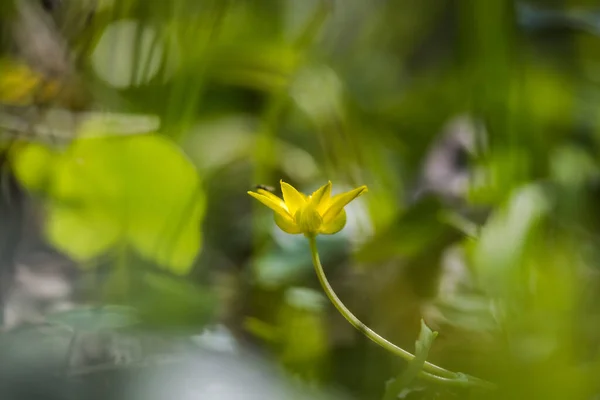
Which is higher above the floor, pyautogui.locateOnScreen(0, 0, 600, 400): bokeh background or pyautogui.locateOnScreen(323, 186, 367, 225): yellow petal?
pyautogui.locateOnScreen(323, 186, 367, 225): yellow petal

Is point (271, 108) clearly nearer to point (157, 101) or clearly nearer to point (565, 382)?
point (157, 101)

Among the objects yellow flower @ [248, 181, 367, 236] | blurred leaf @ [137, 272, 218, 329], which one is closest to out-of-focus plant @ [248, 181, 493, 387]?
yellow flower @ [248, 181, 367, 236]

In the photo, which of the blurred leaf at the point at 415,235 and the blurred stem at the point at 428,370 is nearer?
the blurred stem at the point at 428,370

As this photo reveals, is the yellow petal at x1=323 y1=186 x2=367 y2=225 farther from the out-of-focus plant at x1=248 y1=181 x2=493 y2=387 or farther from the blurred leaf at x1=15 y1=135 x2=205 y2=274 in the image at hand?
the blurred leaf at x1=15 y1=135 x2=205 y2=274

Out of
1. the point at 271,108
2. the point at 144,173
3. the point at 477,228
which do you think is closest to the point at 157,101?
the point at 144,173

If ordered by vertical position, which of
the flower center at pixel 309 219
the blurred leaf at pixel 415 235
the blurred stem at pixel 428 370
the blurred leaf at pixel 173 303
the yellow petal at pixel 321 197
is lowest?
the blurred leaf at pixel 173 303

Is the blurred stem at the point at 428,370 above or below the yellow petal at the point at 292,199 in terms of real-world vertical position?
below

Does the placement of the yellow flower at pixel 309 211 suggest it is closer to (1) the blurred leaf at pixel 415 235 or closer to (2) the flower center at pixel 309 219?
(2) the flower center at pixel 309 219

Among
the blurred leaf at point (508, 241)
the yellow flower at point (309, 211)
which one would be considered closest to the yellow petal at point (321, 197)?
the yellow flower at point (309, 211)

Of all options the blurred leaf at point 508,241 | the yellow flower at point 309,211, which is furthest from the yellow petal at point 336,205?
the blurred leaf at point 508,241
